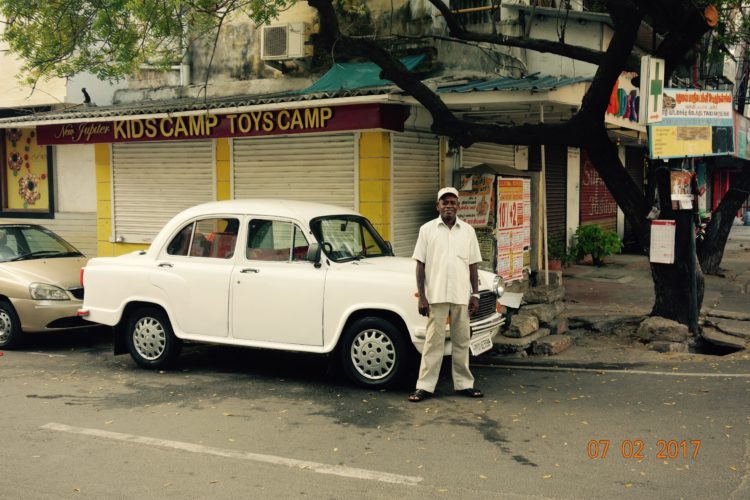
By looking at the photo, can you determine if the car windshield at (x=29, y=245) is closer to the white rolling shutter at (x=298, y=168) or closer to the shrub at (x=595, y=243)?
the white rolling shutter at (x=298, y=168)

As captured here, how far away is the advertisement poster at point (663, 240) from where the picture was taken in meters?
9.81

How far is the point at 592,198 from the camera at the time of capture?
67.2 feet

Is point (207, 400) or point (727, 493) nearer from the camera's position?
point (727, 493)

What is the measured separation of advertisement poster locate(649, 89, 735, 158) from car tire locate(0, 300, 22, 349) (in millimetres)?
8268

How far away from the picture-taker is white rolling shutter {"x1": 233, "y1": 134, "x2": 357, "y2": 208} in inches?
467

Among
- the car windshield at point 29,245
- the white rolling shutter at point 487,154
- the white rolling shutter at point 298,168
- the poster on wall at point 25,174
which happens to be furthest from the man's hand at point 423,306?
the poster on wall at point 25,174

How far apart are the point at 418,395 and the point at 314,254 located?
5.67 feet

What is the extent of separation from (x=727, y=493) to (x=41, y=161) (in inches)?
605

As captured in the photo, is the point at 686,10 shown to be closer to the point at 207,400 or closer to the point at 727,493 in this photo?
the point at 727,493

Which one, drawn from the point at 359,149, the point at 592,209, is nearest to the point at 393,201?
the point at 359,149

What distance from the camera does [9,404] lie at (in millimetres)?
7309

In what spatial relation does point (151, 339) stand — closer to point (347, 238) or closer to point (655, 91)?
point (347, 238)

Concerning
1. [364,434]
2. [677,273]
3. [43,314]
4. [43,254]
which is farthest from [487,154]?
[364,434]
